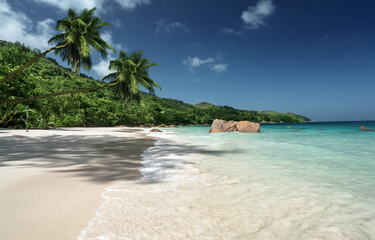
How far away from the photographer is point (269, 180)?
4805mm

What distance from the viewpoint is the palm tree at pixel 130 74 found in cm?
2052

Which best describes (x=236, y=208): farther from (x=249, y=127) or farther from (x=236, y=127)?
(x=236, y=127)

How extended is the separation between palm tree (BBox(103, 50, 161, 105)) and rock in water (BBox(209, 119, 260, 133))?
1698 cm

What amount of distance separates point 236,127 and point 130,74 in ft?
76.4

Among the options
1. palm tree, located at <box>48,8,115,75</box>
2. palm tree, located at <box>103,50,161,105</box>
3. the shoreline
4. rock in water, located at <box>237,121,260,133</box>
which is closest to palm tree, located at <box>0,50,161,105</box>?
palm tree, located at <box>103,50,161,105</box>

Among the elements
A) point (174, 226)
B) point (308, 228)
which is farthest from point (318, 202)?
point (174, 226)

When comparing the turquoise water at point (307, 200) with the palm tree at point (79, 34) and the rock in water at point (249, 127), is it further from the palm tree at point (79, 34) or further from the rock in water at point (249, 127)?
the rock in water at point (249, 127)

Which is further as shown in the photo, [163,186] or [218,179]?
[218,179]

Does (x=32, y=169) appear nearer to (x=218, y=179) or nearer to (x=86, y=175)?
(x=86, y=175)

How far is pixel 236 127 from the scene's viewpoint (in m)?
35.9

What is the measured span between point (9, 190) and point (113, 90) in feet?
63.9

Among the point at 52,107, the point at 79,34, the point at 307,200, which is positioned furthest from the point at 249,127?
the point at 52,107

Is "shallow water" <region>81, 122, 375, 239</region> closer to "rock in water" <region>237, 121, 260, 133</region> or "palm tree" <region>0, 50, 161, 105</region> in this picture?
"palm tree" <region>0, 50, 161, 105</region>

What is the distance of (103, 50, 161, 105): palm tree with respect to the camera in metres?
20.5
